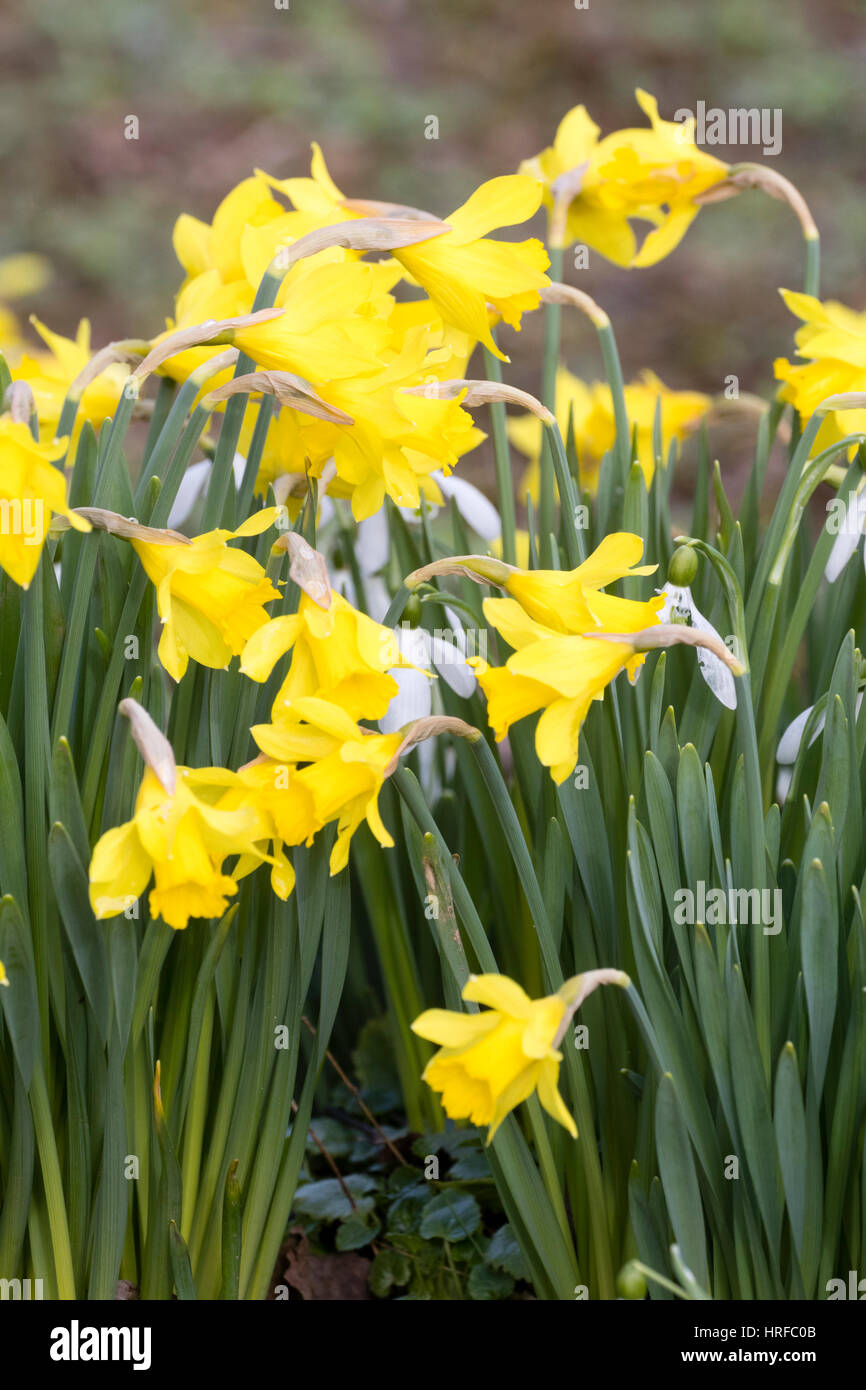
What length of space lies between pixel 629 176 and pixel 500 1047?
978 mm

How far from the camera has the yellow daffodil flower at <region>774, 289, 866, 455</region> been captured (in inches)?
43.9

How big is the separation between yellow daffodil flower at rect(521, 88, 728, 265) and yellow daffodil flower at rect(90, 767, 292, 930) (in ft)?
2.86

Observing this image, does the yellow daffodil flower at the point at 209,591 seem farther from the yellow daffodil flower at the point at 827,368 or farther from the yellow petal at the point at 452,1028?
the yellow daffodil flower at the point at 827,368

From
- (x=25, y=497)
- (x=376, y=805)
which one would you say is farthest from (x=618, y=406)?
(x=25, y=497)

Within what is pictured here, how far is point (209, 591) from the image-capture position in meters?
0.89

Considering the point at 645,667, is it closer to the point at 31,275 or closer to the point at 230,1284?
the point at 230,1284

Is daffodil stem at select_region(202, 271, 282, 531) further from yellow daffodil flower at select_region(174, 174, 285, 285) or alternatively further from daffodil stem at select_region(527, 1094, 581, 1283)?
daffodil stem at select_region(527, 1094, 581, 1283)

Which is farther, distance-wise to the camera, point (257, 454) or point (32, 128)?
point (32, 128)

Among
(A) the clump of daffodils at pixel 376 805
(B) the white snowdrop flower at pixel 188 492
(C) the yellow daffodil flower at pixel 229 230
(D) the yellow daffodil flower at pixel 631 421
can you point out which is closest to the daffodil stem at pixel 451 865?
(A) the clump of daffodils at pixel 376 805

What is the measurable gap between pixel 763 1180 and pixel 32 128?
4.73 m

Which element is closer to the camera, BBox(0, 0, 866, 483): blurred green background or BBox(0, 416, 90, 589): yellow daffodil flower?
BBox(0, 416, 90, 589): yellow daffodil flower

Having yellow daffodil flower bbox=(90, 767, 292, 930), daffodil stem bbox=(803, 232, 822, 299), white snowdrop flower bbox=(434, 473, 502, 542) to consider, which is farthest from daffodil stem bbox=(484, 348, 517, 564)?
yellow daffodil flower bbox=(90, 767, 292, 930)

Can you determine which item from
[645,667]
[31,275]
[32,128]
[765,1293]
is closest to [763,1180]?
[765,1293]

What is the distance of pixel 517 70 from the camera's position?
4777 mm
